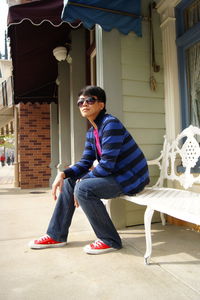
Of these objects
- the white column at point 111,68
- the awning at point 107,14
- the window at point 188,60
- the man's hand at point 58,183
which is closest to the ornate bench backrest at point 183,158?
the window at point 188,60

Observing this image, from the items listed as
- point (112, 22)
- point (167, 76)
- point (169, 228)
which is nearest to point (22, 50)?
point (112, 22)

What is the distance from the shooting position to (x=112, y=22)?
2.84 m

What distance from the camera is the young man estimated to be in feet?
7.16

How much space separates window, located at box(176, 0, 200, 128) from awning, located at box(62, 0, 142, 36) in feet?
1.58

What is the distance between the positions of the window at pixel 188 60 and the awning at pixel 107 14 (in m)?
0.48

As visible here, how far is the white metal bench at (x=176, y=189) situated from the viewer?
1868mm

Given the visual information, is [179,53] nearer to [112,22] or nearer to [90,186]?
[112,22]

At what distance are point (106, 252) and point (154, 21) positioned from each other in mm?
2594

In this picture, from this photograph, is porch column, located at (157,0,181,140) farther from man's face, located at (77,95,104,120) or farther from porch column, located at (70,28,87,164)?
porch column, located at (70,28,87,164)

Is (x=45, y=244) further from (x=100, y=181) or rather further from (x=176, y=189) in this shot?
(x=176, y=189)

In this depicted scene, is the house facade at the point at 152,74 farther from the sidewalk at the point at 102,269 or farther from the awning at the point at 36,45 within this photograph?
the awning at the point at 36,45

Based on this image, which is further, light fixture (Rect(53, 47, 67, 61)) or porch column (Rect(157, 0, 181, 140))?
light fixture (Rect(53, 47, 67, 61))

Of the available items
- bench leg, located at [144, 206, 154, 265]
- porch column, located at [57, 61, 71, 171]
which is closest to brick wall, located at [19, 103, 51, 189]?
porch column, located at [57, 61, 71, 171]

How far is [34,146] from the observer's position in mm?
7512
